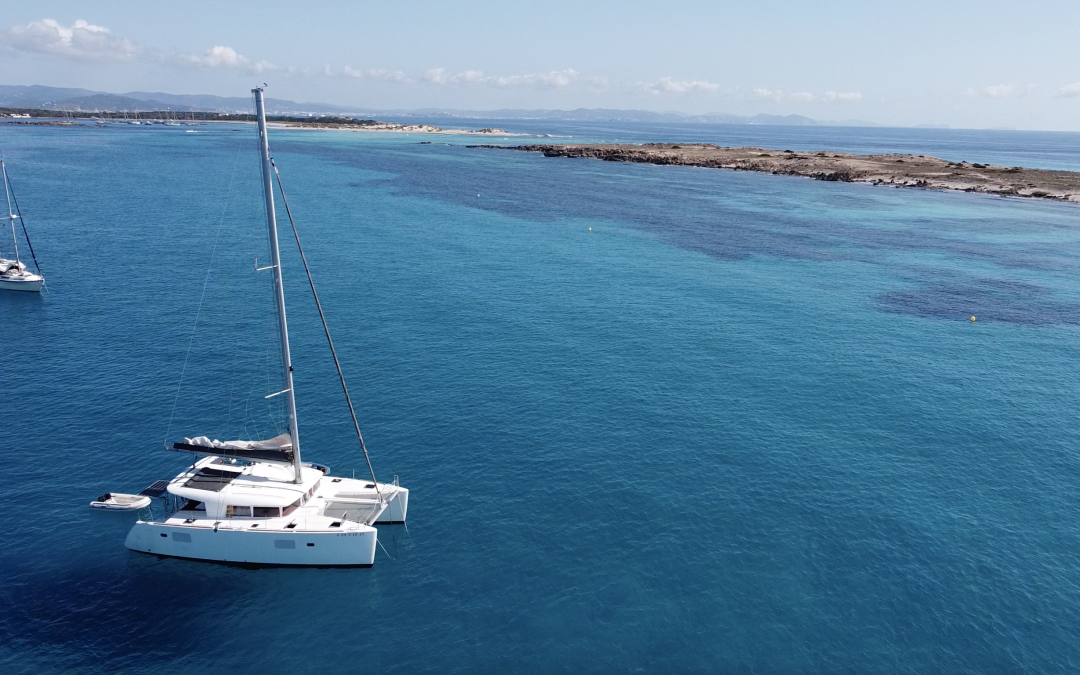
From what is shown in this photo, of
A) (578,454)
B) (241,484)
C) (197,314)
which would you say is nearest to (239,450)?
(241,484)

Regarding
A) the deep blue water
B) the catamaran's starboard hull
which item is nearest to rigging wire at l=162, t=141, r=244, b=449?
the deep blue water

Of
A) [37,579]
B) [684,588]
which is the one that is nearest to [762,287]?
[684,588]

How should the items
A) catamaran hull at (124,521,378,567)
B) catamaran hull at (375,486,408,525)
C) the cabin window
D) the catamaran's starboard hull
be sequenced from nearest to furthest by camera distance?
catamaran hull at (124,521,378,567)
the cabin window
catamaran hull at (375,486,408,525)
the catamaran's starboard hull

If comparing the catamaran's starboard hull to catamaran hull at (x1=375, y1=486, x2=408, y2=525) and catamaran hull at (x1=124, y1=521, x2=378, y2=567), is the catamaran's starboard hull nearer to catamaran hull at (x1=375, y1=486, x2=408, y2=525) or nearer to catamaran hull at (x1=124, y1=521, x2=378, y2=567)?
catamaran hull at (x1=124, y1=521, x2=378, y2=567)

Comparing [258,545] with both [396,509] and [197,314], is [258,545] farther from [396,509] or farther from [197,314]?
[197,314]

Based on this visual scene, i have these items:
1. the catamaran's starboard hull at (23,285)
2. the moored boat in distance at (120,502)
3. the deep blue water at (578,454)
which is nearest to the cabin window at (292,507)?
the deep blue water at (578,454)
